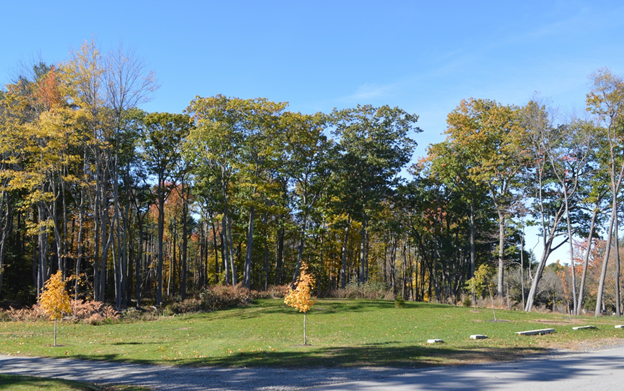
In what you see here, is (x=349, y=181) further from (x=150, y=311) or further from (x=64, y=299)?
(x=64, y=299)

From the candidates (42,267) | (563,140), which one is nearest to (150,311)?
(42,267)

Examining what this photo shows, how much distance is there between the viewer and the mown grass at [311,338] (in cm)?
1147

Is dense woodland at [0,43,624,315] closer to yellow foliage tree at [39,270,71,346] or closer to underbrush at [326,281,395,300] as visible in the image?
underbrush at [326,281,395,300]

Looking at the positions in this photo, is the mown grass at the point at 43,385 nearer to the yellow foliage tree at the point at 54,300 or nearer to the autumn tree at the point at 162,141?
the yellow foliage tree at the point at 54,300

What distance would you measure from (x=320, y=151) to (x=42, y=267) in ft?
Answer: 62.3

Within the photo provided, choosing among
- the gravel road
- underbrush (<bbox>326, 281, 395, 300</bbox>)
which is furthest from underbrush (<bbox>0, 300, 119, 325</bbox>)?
underbrush (<bbox>326, 281, 395, 300</bbox>)

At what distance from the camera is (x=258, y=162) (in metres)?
29.0

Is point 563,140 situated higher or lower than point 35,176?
higher

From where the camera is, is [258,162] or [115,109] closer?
[115,109]

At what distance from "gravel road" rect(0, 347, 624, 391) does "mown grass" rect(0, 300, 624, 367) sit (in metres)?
0.85

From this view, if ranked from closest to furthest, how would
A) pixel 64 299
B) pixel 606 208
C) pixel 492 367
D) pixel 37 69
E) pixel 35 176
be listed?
pixel 492 367, pixel 64 299, pixel 35 176, pixel 606 208, pixel 37 69

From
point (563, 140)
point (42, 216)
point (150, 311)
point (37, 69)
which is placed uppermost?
point (37, 69)

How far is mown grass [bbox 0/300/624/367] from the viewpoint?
37.6ft

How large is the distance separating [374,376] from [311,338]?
21.6ft
